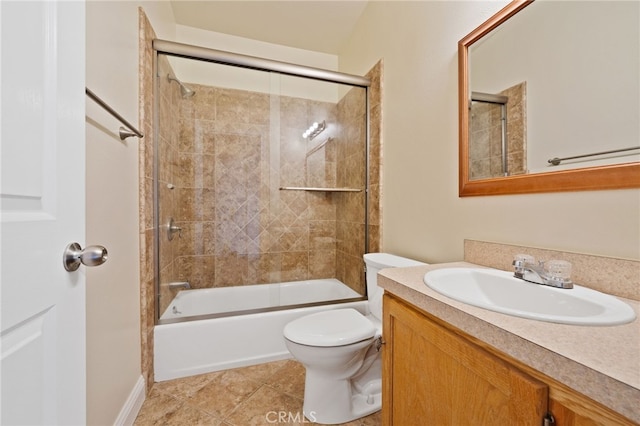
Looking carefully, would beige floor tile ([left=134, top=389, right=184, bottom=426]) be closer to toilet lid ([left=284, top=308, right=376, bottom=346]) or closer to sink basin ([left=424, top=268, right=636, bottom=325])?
toilet lid ([left=284, top=308, right=376, bottom=346])

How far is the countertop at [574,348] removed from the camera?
0.36 metres

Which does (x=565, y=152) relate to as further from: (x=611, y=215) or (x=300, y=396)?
(x=300, y=396)

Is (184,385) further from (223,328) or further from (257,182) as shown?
(257,182)

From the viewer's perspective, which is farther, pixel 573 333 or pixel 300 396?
pixel 300 396

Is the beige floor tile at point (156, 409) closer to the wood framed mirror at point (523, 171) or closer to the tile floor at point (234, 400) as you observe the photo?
the tile floor at point (234, 400)

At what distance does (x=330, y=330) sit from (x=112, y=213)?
3.71 ft

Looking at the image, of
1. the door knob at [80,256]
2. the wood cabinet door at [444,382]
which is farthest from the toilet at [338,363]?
the door knob at [80,256]

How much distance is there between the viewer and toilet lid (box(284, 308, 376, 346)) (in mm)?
1211

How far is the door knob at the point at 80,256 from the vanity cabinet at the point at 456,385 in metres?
0.81

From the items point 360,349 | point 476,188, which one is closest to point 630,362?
point 476,188

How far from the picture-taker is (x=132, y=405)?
1.26 meters

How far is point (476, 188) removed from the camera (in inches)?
45.9

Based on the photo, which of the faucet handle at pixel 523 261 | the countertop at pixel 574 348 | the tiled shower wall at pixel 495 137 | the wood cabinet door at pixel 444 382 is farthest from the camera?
the tiled shower wall at pixel 495 137

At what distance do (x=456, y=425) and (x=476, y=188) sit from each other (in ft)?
2.96
